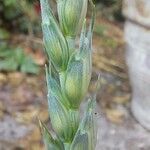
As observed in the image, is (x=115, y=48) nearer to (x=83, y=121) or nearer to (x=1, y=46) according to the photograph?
(x=1, y=46)

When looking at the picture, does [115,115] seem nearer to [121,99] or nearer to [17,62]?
[121,99]

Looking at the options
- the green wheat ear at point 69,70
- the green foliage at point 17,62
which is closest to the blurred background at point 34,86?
the green foliage at point 17,62

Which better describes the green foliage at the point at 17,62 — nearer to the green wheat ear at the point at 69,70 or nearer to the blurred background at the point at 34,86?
the blurred background at the point at 34,86

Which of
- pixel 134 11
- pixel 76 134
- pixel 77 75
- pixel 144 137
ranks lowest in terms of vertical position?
pixel 144 137

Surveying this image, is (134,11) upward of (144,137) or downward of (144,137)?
upward

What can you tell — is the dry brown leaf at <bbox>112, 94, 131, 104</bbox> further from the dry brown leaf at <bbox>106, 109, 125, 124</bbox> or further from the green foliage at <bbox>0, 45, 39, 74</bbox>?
the green foliage at <bbox>0, 45, 39, 74</bbox>

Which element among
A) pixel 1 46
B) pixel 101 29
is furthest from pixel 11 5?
pixel 101 29

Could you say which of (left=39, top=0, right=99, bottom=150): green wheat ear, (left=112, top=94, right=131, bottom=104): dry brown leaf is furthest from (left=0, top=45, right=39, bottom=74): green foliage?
(left=39, top=0, right=99, bottom=150): green wheat ear

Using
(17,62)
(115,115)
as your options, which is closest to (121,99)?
(115,115)
